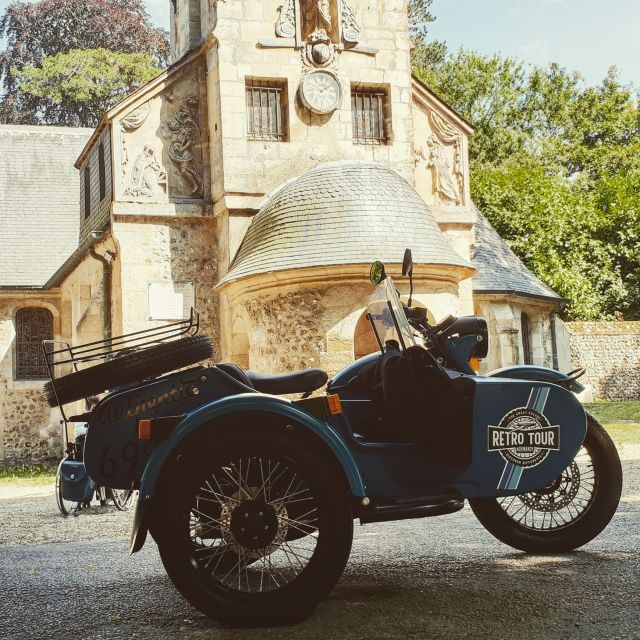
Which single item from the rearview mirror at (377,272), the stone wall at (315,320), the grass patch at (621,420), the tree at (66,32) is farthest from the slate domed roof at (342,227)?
the tree at (66,32)

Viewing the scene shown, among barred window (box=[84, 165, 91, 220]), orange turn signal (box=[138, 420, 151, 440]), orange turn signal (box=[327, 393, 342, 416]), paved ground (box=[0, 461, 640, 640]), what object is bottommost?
paved ground (box=[0, 461, 640, 640])

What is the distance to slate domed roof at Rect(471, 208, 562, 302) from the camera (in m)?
20.5

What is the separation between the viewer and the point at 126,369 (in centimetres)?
432

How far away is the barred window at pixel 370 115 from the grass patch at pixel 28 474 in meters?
8.37

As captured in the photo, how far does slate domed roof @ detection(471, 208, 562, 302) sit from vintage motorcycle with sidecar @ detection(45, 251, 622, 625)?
50.6ft

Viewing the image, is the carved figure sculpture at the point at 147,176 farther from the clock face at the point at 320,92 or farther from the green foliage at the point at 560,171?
the green foliage at the point at 560,171

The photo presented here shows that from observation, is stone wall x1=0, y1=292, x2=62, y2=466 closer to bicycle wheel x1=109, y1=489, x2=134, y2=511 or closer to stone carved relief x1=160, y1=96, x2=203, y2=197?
stone carved relief x1=160, y1=96, x2=203, y2=197

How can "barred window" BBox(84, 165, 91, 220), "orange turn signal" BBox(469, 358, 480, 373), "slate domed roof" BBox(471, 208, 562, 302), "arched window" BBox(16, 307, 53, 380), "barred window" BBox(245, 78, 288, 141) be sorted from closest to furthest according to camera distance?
"orange turn signal" BBox(469, 358, 480, 373) → "barred window" BBox(245, 78, 288, 141) → "slate domed roof" BBox(471, 208, 562, 302) → "barred window" BBox(84, 165, 91, 220) → "arched window" BBox(16, 307, 53, 380)

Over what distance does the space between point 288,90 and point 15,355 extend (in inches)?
419

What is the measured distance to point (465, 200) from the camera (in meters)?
18.4

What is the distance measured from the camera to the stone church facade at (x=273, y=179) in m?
14.7

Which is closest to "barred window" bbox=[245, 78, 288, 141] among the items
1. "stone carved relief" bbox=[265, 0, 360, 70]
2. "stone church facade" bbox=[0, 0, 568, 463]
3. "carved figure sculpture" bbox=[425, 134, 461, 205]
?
"stone church facade" bbox=[0, 0, 568, 463]

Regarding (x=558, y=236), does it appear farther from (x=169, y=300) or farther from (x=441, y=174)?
(x=169, y=300)

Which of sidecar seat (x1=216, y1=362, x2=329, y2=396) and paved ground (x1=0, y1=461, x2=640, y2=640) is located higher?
sidecar seat (x1=216, y1=362, x2=329, y2=396)
